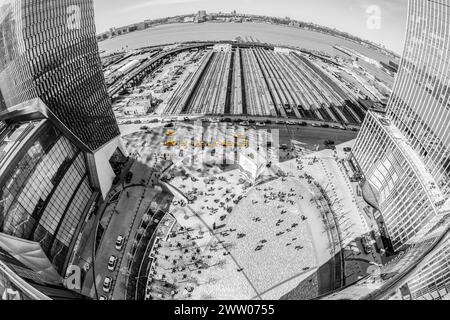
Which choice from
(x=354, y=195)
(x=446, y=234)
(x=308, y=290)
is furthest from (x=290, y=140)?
(x=446, y=234)

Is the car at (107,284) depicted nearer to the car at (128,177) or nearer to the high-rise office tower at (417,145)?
the car at (128,177)

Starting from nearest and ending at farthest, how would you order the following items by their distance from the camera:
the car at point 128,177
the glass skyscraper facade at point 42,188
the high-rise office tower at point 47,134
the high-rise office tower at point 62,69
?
the glass skyscraper facade at point 42,188
the high-rise office tower at point 47,134
the high-rise office tower at point 62,69
the car at point 128,177

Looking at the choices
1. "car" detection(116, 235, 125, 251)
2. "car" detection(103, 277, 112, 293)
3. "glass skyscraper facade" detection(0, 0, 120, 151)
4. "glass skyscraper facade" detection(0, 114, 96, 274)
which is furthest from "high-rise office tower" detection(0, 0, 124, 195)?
"car" detection(103, 277, 112, 293)

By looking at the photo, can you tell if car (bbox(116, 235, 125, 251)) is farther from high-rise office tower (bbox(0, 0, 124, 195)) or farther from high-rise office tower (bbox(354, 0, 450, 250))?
high-rise office tower (bbox(354, 0, 450, 250))

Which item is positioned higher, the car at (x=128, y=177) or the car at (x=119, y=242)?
the car at (x=128, y=177)

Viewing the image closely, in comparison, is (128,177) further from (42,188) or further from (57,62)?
(57,62)

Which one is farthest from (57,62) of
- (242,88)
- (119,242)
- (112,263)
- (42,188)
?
(242,88)

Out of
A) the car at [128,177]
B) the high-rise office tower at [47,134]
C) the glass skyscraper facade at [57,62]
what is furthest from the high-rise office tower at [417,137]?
the glass skyscraper facade at [57,62]
